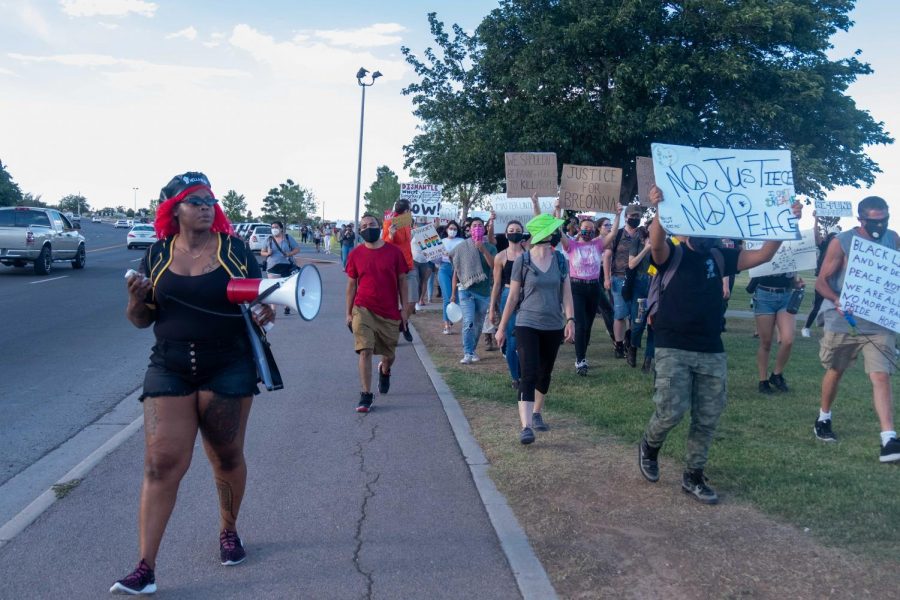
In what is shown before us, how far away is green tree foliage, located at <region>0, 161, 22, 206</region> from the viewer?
7333cm

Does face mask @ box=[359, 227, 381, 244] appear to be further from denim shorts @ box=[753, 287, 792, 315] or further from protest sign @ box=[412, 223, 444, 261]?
protest sign @ box=[412, 223, 444, 261]

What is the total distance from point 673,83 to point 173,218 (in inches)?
746

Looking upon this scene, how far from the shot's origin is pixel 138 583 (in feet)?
12.3

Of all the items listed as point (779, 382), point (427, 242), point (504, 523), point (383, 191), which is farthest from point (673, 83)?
point (383, 191)

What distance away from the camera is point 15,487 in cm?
537

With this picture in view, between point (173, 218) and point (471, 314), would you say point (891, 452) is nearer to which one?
point (173, 218)

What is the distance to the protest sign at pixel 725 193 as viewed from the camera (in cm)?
494

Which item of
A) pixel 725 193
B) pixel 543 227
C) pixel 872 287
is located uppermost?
pixel 725 193

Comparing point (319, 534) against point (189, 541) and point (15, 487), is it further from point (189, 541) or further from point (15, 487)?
point (15, 487)

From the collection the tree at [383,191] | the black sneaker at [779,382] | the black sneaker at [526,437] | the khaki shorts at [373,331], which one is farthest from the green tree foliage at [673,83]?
the tree at [383,191]

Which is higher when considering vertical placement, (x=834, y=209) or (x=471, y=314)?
(x=834, y=209)

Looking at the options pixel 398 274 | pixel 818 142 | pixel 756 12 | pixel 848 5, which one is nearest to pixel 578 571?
pixel 398 274

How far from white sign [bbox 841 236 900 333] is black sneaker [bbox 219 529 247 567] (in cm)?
449

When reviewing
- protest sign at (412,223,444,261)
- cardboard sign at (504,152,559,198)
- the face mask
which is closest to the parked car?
protest sign at (412,223,444,261)
